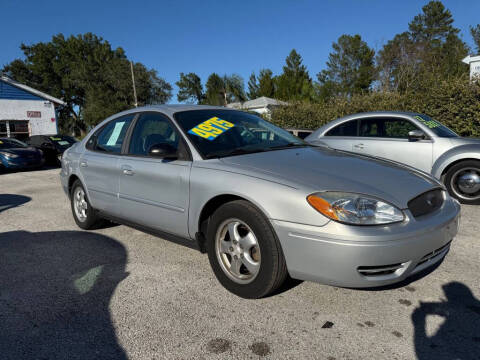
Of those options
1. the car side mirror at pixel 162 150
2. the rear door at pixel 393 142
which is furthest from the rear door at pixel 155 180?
the rear door at pixel 393 142

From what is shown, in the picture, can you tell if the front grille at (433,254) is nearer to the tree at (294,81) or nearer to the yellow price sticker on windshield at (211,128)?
the yellow price sticker on windshield at (211,128)

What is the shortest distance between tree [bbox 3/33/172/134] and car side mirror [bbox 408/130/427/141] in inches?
1532

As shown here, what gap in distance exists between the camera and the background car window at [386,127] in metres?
6.26

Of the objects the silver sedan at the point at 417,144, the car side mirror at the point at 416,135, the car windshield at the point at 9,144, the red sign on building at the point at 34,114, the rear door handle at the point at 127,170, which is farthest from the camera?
the red sign on building at the point at 34,114

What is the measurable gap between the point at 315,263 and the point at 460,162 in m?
4.65

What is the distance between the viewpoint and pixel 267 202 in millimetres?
2379

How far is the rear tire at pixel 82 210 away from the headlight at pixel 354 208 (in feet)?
10.1

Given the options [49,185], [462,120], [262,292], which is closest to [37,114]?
[49,185]

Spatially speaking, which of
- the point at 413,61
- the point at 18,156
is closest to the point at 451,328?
the point at 18,156

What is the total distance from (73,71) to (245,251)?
48282 mm

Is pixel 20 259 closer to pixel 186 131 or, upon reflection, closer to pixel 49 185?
pixel 186 131

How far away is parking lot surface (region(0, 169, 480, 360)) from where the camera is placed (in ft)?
6.76

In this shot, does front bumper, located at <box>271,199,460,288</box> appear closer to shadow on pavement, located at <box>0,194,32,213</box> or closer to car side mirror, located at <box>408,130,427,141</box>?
car side mirror, located at <box>408,130,427,141</box>

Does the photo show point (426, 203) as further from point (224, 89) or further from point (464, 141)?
point (224, 89)
